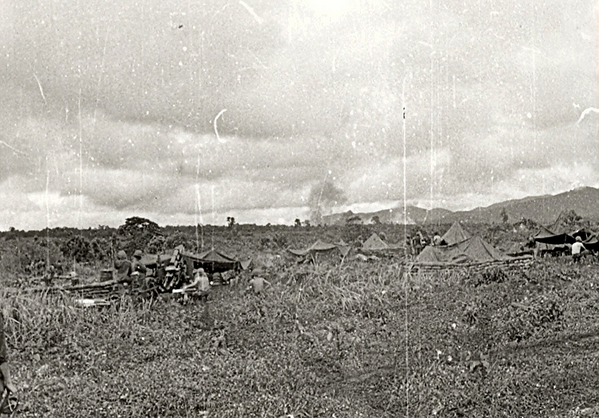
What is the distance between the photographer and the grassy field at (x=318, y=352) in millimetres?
6645

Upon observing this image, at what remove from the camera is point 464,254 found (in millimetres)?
18266

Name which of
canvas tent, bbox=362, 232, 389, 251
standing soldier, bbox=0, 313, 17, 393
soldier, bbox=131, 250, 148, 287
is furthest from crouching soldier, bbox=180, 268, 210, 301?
canvas tent, bbox=362, 232, 389, 251

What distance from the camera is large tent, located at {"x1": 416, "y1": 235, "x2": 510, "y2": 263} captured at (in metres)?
18.0

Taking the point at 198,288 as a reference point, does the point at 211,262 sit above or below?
above

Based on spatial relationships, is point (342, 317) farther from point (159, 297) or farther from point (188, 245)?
point (188, 245)

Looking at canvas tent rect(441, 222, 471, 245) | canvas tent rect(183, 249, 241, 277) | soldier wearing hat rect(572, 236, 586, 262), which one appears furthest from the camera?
canvas tent rect(441, 222, 471, 245)

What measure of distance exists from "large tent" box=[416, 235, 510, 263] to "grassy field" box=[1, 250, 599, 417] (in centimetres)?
432

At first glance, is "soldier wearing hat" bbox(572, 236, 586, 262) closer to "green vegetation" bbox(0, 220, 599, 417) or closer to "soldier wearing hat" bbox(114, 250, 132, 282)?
"green vegetation" bbox(0, 220, 599, 417)

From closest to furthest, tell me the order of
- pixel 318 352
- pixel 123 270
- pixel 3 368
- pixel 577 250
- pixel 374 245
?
pixel 3 368 < pixel 318 352 < pixel 123 270 < pixel 577 250 < pixel 374 245

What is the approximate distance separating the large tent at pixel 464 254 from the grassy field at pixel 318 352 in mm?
4324

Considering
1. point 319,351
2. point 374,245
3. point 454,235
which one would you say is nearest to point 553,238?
point 454,235

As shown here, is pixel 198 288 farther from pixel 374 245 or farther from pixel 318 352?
pixel 374 245

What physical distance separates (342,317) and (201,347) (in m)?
2.88

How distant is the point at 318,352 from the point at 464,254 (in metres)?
10.7
